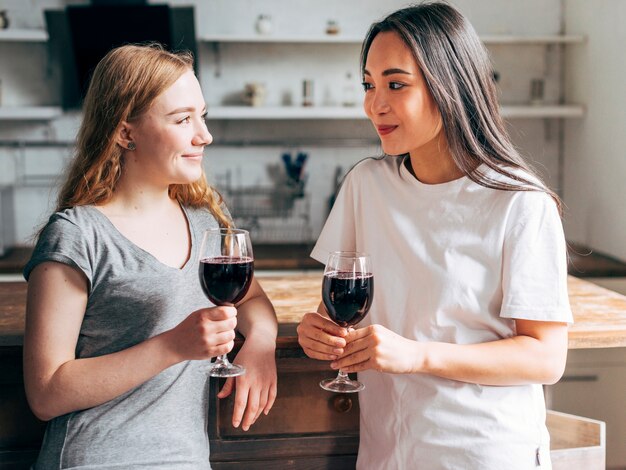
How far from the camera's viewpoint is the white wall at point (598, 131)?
3.44 metres

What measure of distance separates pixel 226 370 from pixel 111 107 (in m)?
0.55

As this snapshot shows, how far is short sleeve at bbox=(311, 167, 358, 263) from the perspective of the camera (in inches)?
58.6

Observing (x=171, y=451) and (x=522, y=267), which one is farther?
(x=171, y=451)

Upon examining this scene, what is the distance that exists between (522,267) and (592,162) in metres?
2.83

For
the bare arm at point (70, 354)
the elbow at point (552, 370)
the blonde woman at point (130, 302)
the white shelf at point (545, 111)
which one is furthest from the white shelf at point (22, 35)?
the elbow at point (552, 370)

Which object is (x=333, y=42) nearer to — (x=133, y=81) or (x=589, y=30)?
(x=589, y=30)

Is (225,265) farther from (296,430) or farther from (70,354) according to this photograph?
(296,430)

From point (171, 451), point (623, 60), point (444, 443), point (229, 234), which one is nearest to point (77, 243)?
point (229, 234)

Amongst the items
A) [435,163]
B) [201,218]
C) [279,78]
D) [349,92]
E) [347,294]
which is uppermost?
[279,78]

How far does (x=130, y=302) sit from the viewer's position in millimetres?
1332

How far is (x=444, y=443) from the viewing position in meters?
1.30

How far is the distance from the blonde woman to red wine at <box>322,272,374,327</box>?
18 centimetres

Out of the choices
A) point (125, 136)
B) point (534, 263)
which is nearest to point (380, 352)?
point (534, 263)

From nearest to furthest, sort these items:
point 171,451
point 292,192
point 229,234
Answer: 1. point 229,234
2. point 171,451
3. point 292,192
